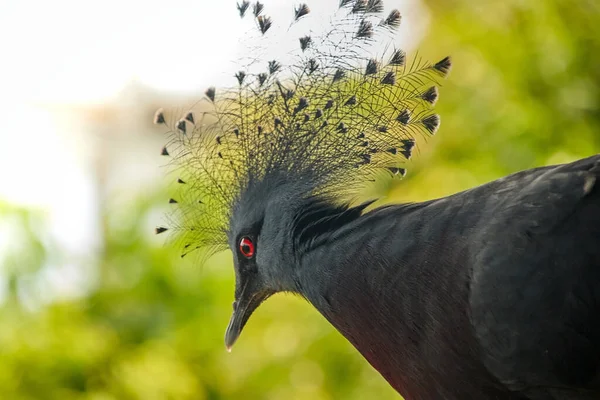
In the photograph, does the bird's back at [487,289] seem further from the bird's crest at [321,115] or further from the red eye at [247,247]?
the red eye at [247,247]

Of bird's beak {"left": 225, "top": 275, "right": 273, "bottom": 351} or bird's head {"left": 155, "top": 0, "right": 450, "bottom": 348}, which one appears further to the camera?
bird's beak {"left": 225, "top": 275, "right": 273, "bottom": 351}

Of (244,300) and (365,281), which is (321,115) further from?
(244,300)

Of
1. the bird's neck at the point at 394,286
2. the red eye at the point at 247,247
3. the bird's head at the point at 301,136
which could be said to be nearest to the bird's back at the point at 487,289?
the bird's neck at the point at 394,286

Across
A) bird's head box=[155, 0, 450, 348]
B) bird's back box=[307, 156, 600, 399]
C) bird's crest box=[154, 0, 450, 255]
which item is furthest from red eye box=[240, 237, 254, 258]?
bird's back box=[307, 156, 600, 399]

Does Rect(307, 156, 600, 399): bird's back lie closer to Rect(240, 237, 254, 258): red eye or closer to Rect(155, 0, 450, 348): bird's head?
Rect(155, 0, 450, 348): bird's head

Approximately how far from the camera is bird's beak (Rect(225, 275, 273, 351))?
5.93 ft

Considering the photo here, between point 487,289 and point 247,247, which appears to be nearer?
point 487,289

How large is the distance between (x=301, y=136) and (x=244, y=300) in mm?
445

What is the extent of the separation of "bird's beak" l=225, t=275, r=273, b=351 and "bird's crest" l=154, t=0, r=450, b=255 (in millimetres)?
233

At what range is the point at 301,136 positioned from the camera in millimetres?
1683

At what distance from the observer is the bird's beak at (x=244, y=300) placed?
181cm

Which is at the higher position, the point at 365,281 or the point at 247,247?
the point at 365,281

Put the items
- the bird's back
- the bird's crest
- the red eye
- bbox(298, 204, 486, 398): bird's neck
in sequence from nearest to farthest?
the bird's back
bbox(298, 204, 486, 398): bird's neck
the bird's crest
the red eye

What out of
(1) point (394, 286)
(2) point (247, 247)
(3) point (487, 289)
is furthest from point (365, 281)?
(2) point (247, 247)
